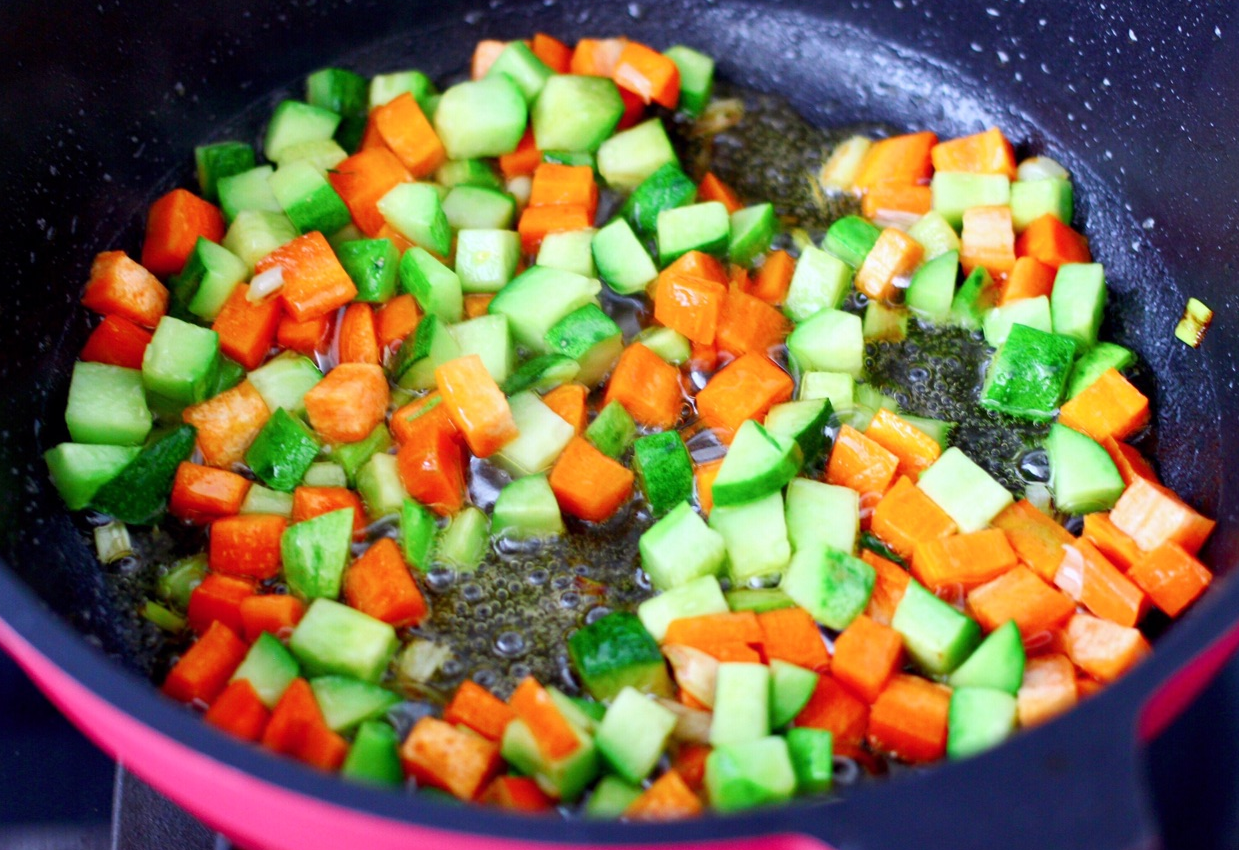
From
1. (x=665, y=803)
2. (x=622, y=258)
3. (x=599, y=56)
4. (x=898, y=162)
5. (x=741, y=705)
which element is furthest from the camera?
(x=599, y=56)

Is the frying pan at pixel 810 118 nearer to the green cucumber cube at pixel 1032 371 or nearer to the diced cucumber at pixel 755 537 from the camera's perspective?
the green cucumber cube at pixel 1032 371

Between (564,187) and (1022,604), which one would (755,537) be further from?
(564,187)

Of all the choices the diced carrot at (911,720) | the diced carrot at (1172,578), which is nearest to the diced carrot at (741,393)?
the diced carrot at (911,720)

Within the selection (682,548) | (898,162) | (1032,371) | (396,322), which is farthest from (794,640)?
(898,162)

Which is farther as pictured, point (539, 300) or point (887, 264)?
point (887, 264)

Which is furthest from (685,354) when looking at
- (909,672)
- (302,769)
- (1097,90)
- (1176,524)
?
(302,769)

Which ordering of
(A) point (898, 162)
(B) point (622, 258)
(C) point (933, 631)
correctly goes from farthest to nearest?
(A) point (898, 162) → (B) point (622, 258) → (C) point (933, 631)
